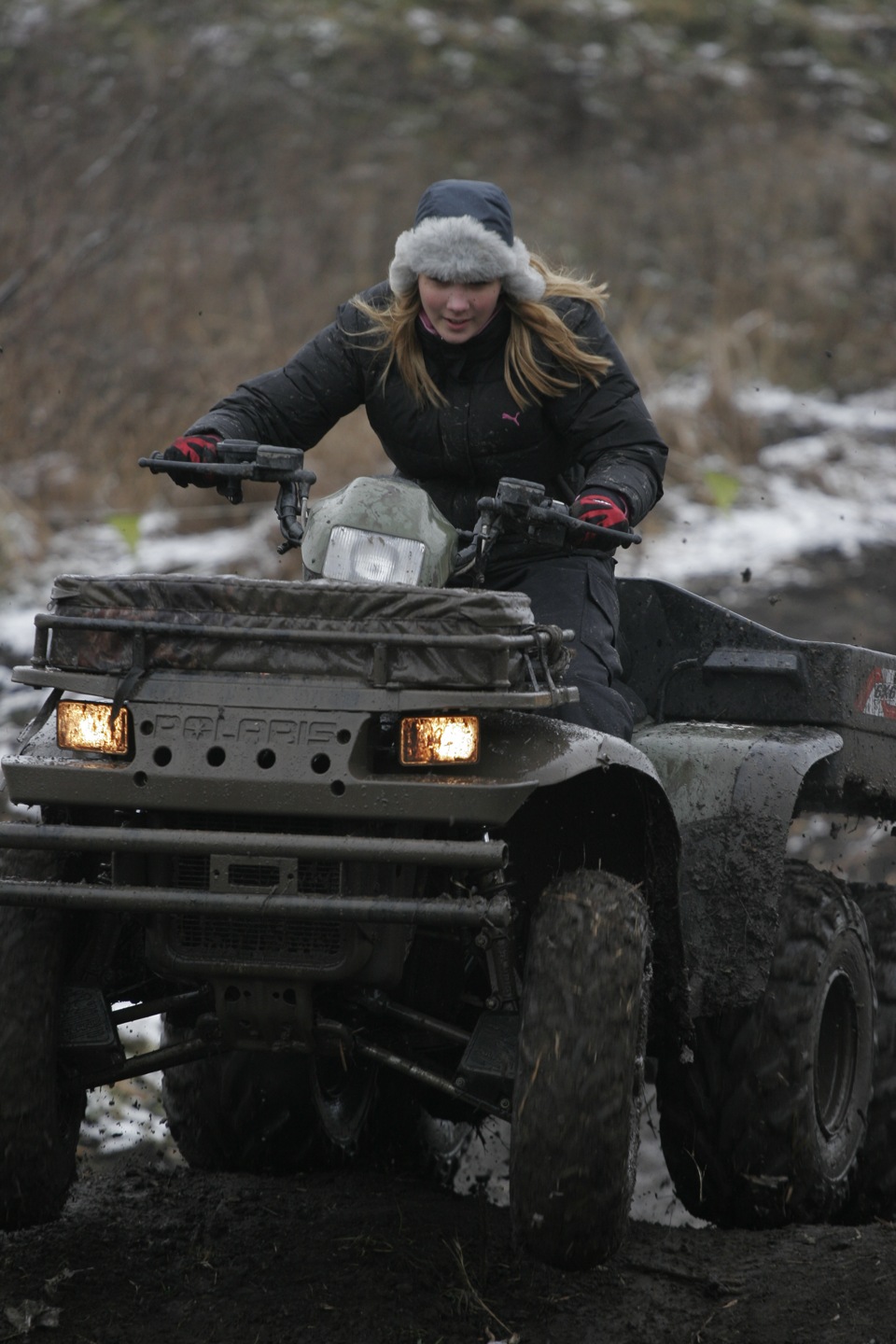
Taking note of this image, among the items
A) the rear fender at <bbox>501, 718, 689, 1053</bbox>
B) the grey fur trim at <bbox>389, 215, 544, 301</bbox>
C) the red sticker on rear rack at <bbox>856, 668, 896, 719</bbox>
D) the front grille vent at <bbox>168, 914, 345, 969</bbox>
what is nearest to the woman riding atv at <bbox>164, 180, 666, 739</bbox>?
the grey fur trim at <bbox>389, 215, 544, 301</bbox>

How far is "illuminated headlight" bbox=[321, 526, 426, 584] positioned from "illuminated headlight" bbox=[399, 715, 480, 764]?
0.70 metres

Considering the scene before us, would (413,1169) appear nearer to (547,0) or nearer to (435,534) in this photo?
(435,534)

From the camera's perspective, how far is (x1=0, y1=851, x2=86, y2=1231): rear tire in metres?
3.52

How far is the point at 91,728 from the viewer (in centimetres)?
348

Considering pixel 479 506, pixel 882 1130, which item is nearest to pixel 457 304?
pixel 479 506

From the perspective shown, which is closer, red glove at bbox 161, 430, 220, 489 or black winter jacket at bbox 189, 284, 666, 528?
red glove at bbox 161, 430, 220, 489

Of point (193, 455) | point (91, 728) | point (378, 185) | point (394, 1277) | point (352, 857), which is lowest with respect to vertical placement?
point (394, 1277)

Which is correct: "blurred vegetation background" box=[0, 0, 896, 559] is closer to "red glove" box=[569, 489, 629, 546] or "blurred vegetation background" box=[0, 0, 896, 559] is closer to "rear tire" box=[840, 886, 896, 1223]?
"rear tire" box=[840, 886, 896, 1223]

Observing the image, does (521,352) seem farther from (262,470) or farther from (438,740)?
(438,740)

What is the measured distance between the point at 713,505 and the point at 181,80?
5.84 m

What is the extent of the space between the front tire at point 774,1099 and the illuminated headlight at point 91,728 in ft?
5.93

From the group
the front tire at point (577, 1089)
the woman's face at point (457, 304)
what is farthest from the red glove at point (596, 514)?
the front tire at point (577, 1089)

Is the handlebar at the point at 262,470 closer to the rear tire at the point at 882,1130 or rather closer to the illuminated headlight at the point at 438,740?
the illuminated headlight at the point at 438,740

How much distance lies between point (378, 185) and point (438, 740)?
1500cm
